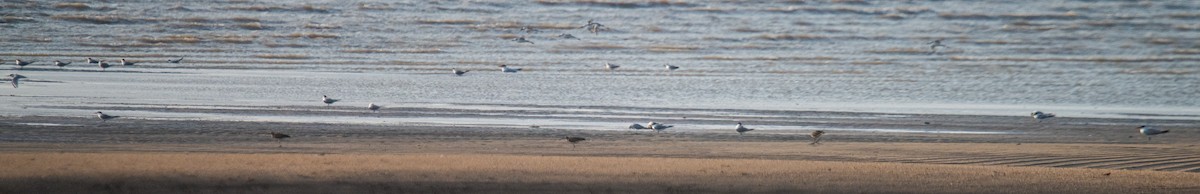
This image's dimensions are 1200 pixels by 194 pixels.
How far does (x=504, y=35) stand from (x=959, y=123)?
6801 millimetres

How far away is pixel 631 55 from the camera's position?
45.7 feet

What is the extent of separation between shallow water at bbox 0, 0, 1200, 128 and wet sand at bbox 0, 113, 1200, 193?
985 mm

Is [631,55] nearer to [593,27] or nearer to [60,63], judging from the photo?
[593,27]

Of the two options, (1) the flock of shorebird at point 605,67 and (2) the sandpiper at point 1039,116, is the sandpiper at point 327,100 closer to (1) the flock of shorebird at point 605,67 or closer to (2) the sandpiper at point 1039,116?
(1) the flock of shorebird at point 605,67

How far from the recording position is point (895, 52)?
14.1m

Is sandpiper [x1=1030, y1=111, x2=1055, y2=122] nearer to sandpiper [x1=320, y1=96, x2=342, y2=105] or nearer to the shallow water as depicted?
the shallow water

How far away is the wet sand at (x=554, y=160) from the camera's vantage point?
6148 millimetres

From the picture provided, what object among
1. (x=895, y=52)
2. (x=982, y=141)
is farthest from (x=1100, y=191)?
(x=895, y=52)

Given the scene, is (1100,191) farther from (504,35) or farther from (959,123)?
(504,35)

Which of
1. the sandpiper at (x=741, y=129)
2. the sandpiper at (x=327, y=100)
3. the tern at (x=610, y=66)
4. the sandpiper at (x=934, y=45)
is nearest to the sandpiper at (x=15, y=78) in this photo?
the sandpiper at (x=327, y=100)

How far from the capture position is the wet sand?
6.15 meters

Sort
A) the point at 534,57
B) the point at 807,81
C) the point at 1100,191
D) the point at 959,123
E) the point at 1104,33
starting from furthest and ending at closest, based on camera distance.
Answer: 1. the point at 1104,33
2. the point at 534,57
3. the point at 807,81
4. the point at 959,123
5. the point at 1100,191

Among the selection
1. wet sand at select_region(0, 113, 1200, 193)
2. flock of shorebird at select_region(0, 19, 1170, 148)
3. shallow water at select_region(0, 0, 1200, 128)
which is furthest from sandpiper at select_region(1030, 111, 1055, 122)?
wet sand at select_region(0, 113, 1200, 193)

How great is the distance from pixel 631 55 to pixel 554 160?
7208mm
